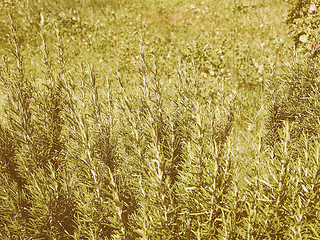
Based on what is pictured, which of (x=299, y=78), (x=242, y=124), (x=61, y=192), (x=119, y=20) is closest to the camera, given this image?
(x=61, y=192)

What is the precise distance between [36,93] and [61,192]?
97cm

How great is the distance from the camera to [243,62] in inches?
266

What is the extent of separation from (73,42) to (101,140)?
7.58 meters

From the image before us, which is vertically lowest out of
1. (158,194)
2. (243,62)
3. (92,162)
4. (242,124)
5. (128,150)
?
(242,124)

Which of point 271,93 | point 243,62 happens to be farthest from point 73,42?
point 271,93

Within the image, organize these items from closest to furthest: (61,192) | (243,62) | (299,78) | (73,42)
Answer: (61,192)
(299,78)
(243,62)
(73,42)

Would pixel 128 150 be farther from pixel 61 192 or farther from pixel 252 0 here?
pixel 252 0

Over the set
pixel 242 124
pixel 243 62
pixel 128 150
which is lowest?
pixel 242 124

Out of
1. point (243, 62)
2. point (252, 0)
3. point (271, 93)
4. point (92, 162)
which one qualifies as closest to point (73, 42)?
point (243, 62)

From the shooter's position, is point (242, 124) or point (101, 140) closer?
point (101, 140)

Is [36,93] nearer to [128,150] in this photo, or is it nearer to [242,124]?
[128,150]

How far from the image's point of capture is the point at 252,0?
361 inches

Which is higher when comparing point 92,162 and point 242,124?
point 92,162

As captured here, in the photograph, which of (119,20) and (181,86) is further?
(119,20)
